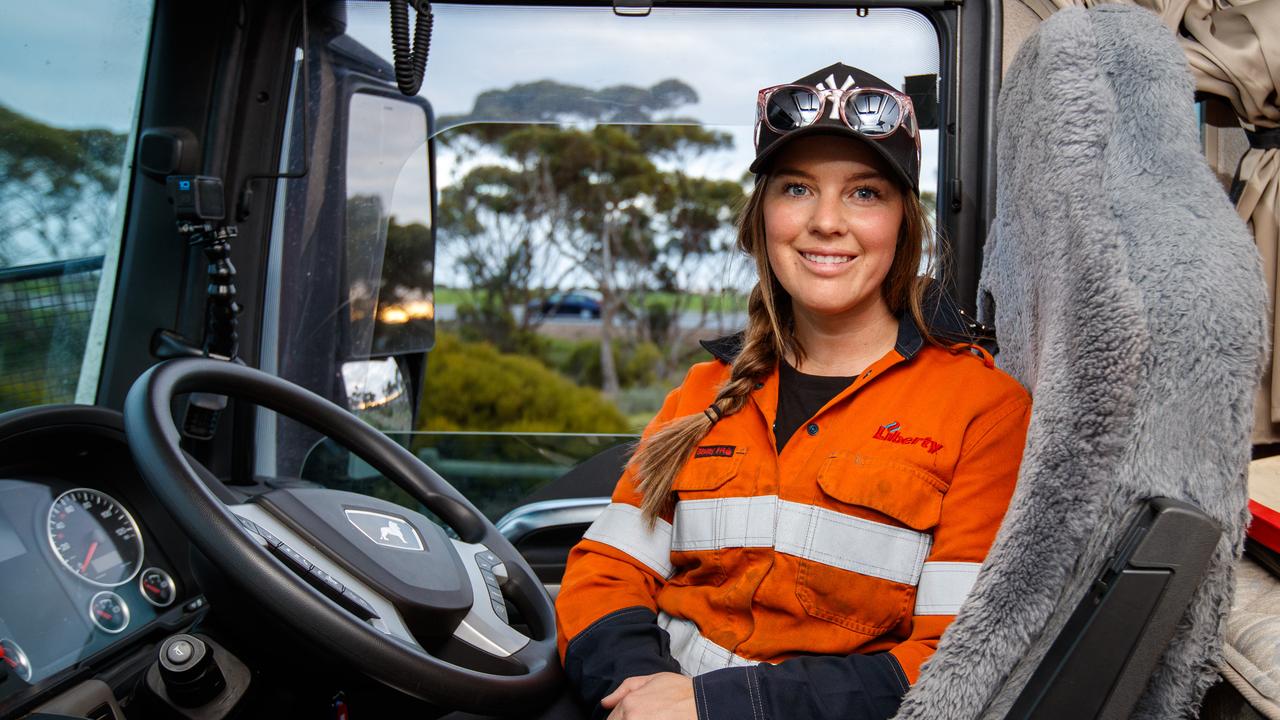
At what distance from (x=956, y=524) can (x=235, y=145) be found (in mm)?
1676

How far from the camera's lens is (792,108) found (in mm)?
1412

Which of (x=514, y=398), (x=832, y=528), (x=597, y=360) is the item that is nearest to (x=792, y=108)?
(x=832, y=528)

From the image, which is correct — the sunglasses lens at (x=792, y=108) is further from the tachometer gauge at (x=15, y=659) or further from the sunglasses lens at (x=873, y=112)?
the tachometer gauge at (x=15, y=659)

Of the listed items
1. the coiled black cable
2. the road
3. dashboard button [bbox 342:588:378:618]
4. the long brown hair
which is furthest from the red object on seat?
the road

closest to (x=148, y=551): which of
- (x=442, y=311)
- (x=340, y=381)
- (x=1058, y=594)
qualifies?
(x=340, y=381)

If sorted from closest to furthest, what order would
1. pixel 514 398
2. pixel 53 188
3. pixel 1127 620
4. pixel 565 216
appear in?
pixel 1127 620 < pixel 53 188 < pixel 514 398 < pixel 565 216

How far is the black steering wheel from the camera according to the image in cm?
114

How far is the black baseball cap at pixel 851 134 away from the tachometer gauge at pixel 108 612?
1137 millimetres

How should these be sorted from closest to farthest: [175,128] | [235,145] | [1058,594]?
[1058,594] → [175,128] → [235,145]

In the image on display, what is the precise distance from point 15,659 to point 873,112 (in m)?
1.34

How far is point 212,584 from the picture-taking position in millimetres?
1173

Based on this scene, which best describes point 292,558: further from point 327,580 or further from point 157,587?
point 157,587

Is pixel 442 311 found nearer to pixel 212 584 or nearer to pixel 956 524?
pixel 212 584

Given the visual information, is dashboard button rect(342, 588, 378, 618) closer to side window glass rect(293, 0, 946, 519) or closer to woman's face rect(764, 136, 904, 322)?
woman's face rect(764, 136, 904, 322)
